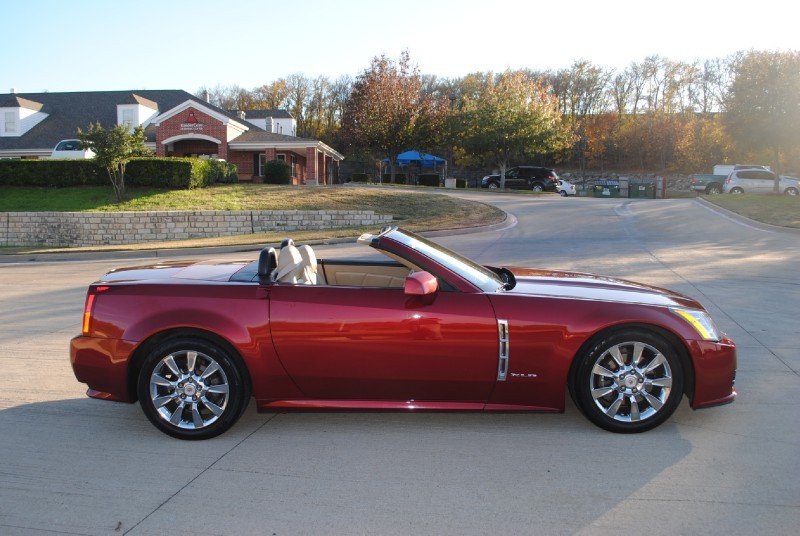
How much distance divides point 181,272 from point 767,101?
3297 cm

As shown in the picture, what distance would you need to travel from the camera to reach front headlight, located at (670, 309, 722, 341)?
165 inches

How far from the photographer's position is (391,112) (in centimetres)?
4369

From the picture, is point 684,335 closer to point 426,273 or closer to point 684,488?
point 684,488

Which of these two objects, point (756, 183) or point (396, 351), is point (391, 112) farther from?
point (396, 351)

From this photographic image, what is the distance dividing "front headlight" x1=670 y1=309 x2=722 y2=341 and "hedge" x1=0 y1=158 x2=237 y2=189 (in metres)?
25.6

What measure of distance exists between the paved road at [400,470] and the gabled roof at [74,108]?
38092mm

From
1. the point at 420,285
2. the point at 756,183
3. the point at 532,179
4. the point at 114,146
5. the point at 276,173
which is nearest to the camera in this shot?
the point at 420,285

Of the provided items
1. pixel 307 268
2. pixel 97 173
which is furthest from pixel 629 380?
pixel 97 173

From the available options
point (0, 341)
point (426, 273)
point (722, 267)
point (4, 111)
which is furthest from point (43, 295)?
point (4, 111)

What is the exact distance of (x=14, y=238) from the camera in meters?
22.2

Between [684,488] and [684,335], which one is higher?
[684,335]

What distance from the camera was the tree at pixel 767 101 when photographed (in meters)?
29.8

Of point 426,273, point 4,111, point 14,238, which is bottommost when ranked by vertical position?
point 14,238

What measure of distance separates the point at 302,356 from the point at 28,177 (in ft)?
94.5
